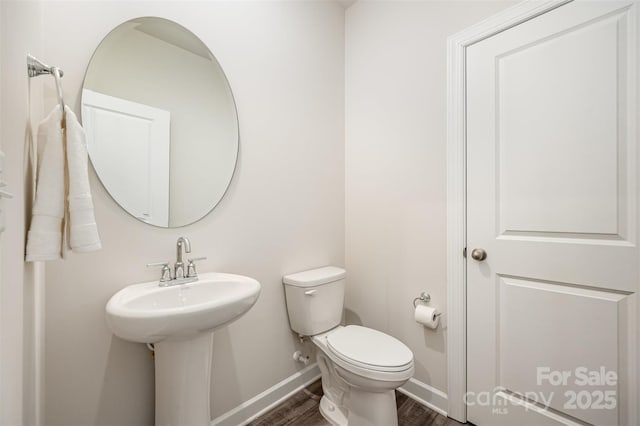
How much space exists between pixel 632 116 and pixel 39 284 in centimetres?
219

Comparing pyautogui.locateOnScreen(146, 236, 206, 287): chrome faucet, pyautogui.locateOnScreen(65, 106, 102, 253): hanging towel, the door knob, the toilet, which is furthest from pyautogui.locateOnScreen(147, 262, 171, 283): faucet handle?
the door knob

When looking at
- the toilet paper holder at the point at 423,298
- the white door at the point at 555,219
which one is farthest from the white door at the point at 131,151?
the white door at the point at 555,219

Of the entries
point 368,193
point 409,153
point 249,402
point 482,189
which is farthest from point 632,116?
point 249,402

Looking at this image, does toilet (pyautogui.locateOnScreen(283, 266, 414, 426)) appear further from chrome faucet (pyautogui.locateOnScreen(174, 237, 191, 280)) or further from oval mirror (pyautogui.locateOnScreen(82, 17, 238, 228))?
oval mirror (pyautogui.locateOnScreen(82, 17, 238, 228))

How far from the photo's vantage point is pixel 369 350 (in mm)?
1335

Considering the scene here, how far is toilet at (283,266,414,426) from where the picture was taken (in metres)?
1.23

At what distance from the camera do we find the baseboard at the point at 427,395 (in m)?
1.55

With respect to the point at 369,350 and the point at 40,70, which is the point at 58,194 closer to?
the point at 40,70

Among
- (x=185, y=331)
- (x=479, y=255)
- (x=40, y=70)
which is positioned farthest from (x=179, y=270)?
(x=479, y=255)

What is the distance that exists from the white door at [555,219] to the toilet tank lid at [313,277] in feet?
2.39

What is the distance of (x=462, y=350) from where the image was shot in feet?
4.83

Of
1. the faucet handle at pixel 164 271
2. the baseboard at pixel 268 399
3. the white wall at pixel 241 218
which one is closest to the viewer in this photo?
the white wall at pixel 241 218

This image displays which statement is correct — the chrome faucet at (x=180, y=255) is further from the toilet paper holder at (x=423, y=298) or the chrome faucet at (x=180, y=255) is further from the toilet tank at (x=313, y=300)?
the toilet paper holder at (x=423, y=298)

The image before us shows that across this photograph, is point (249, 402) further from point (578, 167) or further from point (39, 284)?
point (578, 167)
